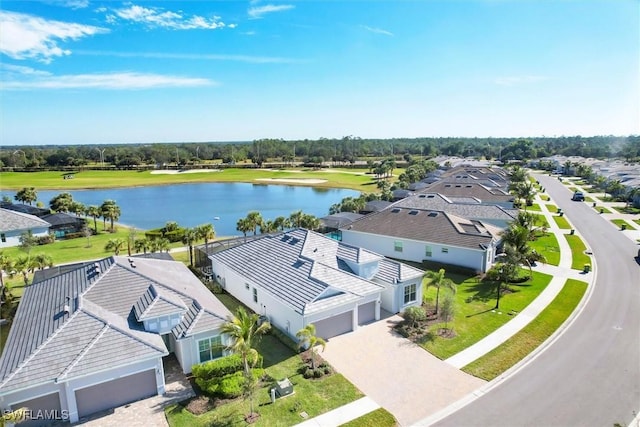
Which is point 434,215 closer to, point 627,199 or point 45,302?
point 45,302

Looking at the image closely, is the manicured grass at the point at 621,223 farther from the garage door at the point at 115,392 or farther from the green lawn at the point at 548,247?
the garage door at the point at 115,392

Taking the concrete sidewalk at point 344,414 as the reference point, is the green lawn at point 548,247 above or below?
above

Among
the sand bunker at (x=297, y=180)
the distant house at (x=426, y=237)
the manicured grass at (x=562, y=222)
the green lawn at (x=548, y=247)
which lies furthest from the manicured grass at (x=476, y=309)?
the sand bunker at (x=297, y=180)

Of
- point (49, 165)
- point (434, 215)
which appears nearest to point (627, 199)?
point (434, 215)

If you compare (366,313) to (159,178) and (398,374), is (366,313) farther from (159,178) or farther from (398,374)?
(159,178)

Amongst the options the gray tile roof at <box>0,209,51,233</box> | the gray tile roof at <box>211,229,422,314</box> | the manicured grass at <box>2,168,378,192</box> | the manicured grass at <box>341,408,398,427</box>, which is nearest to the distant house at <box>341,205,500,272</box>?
the gray tile roof at <box>211,229,422,314</box>

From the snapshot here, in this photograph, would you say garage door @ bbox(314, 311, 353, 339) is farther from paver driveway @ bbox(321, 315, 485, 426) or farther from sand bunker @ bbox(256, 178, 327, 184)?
sand bunker @ bbox(256, 178, 327, 184)

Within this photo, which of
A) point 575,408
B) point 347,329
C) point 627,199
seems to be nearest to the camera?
point 575,408
